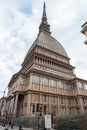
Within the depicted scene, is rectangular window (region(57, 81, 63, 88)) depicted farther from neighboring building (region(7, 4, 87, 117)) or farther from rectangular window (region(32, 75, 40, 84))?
rectangular window (region(32, 75, 40, 84))

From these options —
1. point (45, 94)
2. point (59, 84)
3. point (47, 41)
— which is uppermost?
point (47, 41)

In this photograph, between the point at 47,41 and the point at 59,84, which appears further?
the point at 47,41

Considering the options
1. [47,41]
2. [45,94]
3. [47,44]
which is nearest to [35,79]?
[45,94]

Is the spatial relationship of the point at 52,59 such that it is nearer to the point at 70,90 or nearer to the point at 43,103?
the point at 70,90

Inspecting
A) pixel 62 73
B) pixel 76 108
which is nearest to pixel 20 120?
pixel 76 108

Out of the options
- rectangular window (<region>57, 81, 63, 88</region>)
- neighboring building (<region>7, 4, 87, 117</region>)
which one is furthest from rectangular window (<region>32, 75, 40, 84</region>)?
rectangular window (<region>57, 81, 63, 88</region>)

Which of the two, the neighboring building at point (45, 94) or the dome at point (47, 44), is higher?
the dome at point (47, 44)

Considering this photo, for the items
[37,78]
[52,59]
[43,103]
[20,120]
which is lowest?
[20,120]

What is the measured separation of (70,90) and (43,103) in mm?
9836

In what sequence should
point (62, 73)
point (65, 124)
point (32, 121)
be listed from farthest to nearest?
point (62, 73), point (32, 121), point (65, 124)

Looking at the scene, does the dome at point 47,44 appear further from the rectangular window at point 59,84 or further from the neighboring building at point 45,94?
the rectangular window at point 59,84

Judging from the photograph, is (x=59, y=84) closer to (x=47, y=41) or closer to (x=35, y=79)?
(x=35, y=79)

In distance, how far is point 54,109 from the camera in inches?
1033

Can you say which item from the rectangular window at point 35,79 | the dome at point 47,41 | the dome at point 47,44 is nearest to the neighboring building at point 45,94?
the rectangular window at point 35,79
